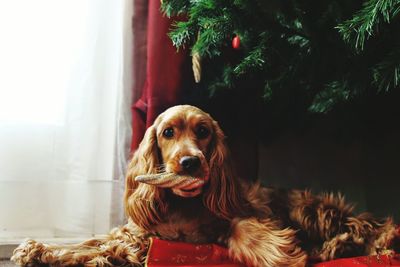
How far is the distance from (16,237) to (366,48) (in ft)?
3.12

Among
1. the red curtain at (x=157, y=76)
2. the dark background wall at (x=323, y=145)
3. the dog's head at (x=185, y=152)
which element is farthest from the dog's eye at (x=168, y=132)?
the dark background wall at (x=323, y=145)

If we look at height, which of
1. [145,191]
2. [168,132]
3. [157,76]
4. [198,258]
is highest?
[157,76]

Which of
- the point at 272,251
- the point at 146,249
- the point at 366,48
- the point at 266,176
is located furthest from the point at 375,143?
the point at 146,249

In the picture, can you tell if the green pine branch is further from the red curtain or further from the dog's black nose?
the red curtain

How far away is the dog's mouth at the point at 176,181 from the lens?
30.3 inches

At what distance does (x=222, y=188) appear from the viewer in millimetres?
829

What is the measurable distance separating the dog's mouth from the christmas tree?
0.25m

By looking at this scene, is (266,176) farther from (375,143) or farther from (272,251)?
(272,251)

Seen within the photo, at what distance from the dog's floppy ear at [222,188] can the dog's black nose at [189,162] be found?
0.07 metres

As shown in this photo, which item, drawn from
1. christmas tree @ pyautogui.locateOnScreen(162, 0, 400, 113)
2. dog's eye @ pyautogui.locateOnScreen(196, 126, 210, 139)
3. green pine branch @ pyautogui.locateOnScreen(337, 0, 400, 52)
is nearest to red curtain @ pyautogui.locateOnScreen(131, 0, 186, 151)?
christmas tree @ pyautogui.locateOnScreen(162, 0, 400, 113)

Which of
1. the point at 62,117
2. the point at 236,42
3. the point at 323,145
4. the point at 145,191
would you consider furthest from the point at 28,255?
the point at 323,145

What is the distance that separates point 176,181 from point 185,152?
58 mm

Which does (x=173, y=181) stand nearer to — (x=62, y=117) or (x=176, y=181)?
(x=176, y=181)

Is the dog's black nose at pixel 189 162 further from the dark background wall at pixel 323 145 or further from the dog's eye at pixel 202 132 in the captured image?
the dark background wall at pixel 323 145
